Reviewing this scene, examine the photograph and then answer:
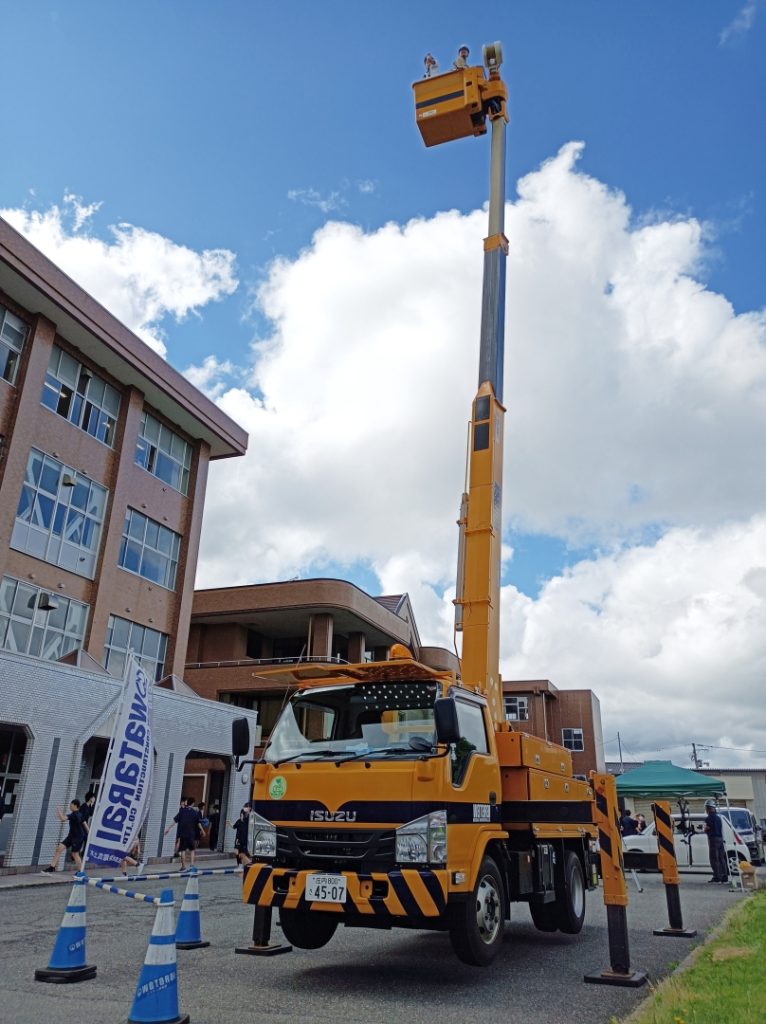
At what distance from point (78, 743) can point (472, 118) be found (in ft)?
50.2

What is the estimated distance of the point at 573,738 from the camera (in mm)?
50906

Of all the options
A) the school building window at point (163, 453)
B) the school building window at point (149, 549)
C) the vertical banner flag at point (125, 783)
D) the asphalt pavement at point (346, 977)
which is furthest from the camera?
the school building window at point (163, 453)

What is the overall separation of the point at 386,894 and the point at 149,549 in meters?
21.9

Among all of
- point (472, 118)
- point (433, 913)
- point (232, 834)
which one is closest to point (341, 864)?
point (433, 913)

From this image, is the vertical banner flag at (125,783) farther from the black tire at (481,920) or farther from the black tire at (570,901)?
the black tire at (481,920)

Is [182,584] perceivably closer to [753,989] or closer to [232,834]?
[232,834]

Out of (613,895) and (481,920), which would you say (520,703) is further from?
(481,920)

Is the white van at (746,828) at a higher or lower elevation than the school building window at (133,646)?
lower

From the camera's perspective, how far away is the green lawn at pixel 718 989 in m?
4.69

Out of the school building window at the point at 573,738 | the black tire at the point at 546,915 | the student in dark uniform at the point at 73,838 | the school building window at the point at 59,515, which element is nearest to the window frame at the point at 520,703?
the school building window at the point at 573,738

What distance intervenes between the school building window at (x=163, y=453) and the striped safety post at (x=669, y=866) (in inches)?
829

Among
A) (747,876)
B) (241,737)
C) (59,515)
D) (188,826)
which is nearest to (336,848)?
(241,737)

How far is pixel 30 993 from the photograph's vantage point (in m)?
6.08

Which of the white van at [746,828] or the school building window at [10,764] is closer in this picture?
the school building window at [10,764]
